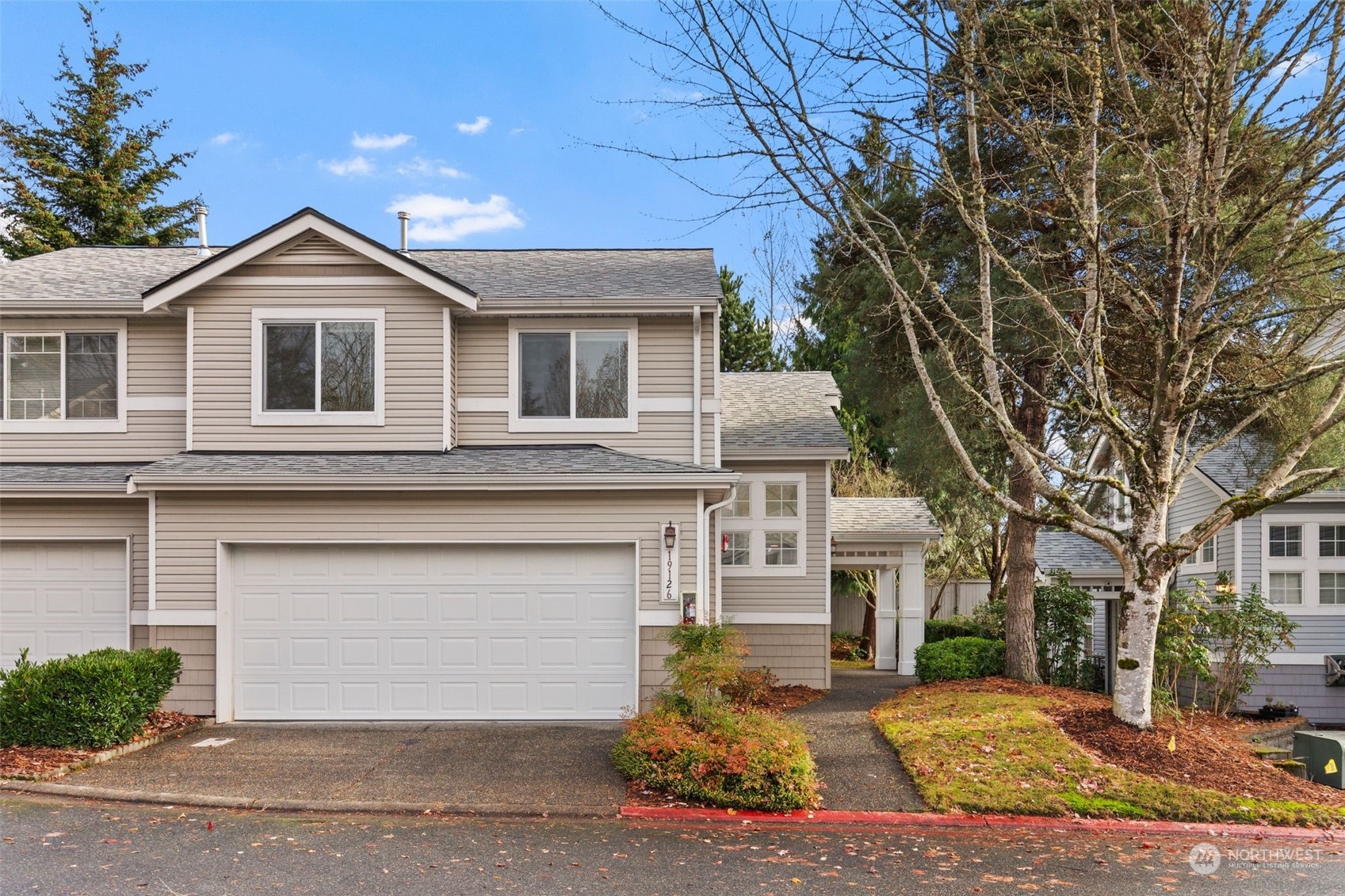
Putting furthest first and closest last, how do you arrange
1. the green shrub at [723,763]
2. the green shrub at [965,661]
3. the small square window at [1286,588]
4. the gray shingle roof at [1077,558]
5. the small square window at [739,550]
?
the gray shingle roof at [1077,558] < the small square window at [739,550] < the green shrub at [965,661] < the small square window at [1286,588] < the green shrub at [723,763]

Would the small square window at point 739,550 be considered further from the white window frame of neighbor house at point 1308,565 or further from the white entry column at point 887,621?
the white window frame of neighbor house at point 1308,565

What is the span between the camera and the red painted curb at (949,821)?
27.8 feet

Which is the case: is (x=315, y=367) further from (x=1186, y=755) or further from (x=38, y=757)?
(x=1186, y=755)

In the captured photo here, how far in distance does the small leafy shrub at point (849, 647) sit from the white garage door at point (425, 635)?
13648mm

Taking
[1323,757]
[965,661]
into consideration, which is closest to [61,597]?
[965,661]

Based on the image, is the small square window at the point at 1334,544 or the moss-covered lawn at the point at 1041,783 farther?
the small square window at the point at 1334,544

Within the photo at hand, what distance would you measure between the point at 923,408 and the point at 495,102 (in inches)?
324

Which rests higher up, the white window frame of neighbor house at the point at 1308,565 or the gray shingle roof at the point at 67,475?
the gray shingle roof at the point at 67,475

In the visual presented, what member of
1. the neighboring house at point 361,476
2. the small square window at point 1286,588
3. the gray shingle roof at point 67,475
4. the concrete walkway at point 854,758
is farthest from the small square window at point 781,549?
the gray shingle roof at point 67,475

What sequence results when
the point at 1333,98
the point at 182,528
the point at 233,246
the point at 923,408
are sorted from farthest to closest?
the point at 923,408 → the point at 233,246 → the point at 182,528 → the point at 1333,98

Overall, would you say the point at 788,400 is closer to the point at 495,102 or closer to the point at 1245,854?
the point at 495,102

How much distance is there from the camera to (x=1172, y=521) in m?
19.2

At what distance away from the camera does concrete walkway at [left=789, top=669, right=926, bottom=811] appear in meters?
9.02

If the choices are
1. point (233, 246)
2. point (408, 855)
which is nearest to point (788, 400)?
point (233, 246)
